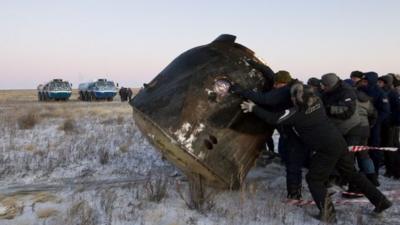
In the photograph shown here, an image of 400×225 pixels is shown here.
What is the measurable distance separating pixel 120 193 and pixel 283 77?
8.90 ft

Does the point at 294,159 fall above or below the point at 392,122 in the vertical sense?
below

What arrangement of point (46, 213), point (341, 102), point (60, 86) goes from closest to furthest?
1. point (46, 213)
2. point (341, 102)
3. point (60, 86)

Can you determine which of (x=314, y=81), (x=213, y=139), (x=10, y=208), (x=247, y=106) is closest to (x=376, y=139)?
(x=314, y=81)

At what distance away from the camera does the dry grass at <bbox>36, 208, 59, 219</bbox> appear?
208 inches

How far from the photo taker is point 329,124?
5.71 m

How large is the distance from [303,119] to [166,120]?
1.68 m

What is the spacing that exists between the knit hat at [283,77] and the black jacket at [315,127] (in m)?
0.50

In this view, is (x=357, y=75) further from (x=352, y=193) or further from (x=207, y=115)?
(x=207, y=115)

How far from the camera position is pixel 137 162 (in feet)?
30.8

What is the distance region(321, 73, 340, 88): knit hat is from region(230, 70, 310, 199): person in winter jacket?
0.58 m

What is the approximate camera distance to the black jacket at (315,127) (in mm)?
5598

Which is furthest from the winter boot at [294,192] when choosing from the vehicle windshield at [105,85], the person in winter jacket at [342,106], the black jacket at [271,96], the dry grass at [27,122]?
the vehicle windshield at [105,85]

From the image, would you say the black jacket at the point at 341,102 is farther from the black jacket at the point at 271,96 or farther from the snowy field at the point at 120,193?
the snowy field at the point at 120,193

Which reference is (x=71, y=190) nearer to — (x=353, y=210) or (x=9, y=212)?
(x=9, y=212)
